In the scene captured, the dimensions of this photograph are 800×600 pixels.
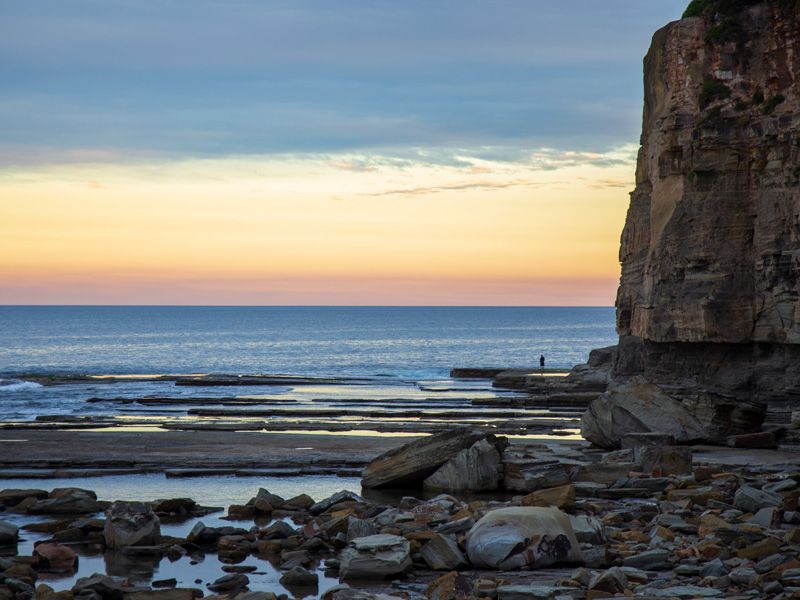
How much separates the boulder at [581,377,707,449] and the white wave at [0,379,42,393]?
A: 1779 inches

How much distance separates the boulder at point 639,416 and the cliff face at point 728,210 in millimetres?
3603

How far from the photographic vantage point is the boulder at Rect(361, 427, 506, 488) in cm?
2477

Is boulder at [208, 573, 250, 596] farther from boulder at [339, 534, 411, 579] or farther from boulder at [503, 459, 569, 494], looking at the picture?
boulder at [503, 459, 569, 494]

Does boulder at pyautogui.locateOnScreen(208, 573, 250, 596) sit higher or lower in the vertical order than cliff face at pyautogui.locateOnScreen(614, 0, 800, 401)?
lower

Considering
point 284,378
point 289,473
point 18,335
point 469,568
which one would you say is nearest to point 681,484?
point 469,568

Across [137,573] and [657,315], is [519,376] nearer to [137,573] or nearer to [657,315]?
[657,315]

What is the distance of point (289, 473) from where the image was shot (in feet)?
91.8

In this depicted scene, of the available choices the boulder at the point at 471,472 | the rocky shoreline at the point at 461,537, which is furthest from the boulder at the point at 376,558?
the boulder at the point at 471,472

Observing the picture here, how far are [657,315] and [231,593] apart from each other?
24.7 m

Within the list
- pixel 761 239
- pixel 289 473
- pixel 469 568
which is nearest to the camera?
pixel 469 568

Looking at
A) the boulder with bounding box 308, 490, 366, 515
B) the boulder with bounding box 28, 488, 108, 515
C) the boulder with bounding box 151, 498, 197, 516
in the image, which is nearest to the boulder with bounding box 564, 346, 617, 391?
the boulder with bounding box 308, 490, 366, 515

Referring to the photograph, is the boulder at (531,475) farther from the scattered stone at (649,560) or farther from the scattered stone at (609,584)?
the scattered stone at (609,584)

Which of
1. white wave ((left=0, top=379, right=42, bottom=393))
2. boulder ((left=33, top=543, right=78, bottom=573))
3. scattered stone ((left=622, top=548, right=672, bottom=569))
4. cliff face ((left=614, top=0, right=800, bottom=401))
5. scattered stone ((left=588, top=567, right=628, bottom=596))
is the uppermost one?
cliff face ((left=614, top=0, right=800, bottom=401))

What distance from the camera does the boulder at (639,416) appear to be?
30344 millimetres
